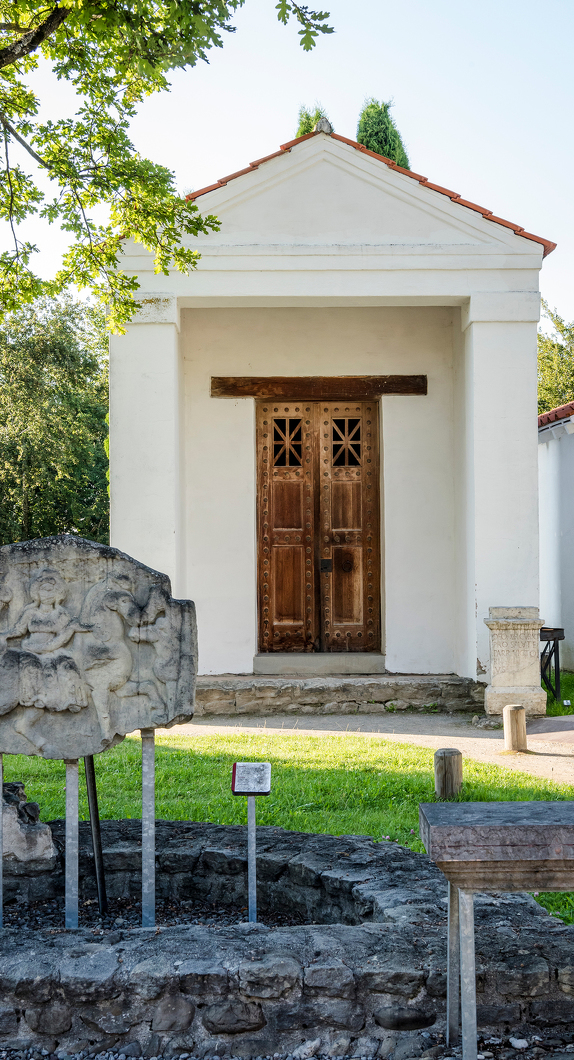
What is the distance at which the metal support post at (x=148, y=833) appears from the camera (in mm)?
3490

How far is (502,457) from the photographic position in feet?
30.0

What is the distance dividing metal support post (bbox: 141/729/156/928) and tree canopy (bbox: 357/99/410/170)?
1754cm

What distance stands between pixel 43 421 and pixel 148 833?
64.9 feet

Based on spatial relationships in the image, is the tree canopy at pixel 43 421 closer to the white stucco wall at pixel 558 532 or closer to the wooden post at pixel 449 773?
the white stucco wall at pixel 558 532

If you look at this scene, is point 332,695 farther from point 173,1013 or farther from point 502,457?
point 173,1013

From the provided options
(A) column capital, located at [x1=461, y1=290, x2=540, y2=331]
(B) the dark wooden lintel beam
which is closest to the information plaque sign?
(A) column capital, located at [x1=461, y1=290, x2=540, y2=331]

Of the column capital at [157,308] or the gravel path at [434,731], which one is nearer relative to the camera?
the gravel path at [434,731]

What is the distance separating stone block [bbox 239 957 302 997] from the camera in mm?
2777

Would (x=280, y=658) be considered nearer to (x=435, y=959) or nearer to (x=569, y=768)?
(x=569, y=768)

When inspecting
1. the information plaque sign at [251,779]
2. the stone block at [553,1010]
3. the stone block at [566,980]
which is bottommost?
the stone block at [553,1010]

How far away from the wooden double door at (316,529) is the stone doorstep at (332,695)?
125cm

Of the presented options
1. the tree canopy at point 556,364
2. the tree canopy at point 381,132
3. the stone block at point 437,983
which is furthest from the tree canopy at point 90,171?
the tree canopy at point 556,364

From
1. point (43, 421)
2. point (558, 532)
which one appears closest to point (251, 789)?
point (558, 532)

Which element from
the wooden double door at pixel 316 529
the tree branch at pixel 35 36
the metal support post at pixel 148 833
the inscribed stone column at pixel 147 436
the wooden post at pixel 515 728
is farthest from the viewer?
the wooden double door at pixel 316 529
